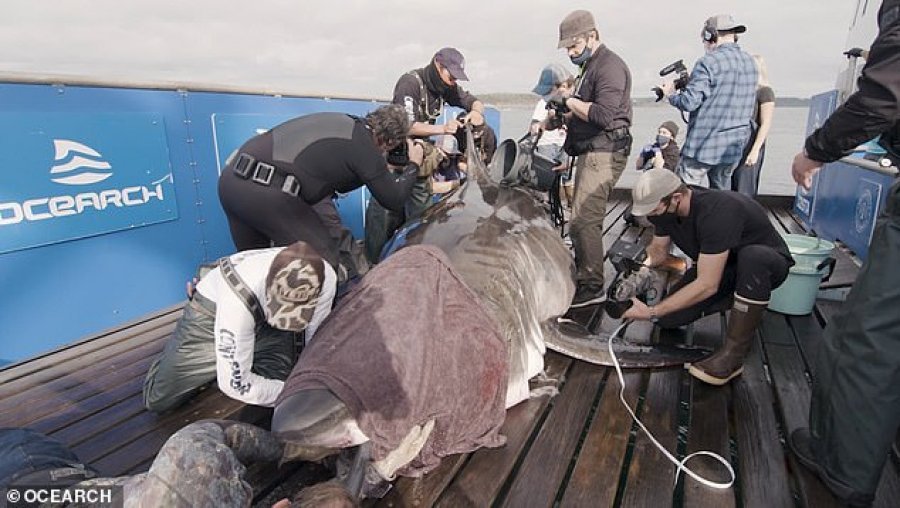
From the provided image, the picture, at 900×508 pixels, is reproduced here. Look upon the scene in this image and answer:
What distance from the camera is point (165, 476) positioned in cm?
177

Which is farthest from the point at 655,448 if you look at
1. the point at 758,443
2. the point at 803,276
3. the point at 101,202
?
the point at 101,202

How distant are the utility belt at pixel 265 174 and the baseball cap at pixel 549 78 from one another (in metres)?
3.11

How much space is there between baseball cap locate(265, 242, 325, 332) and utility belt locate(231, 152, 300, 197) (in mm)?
1244

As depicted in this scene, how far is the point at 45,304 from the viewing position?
385cm

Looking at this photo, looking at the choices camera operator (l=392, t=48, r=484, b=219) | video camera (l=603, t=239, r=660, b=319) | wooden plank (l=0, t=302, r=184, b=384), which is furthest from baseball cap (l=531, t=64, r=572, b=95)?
wooden plank (l=0, t=302, r=184, b=384)

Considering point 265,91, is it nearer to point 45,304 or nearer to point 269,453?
point 45,304

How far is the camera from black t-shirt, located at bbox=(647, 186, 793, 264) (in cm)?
337

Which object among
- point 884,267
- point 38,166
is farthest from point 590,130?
point 38,166

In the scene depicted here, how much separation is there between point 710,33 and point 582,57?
1.38 m

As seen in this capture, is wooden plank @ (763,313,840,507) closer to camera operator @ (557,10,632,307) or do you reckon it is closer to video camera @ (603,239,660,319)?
video camera @ (603,239,660,319)

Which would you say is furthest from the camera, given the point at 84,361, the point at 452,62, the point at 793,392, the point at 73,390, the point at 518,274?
the point at 452,62

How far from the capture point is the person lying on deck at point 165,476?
175 cm

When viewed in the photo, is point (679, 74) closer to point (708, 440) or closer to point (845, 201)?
point (845, 201)

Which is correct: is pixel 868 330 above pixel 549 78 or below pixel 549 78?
below
